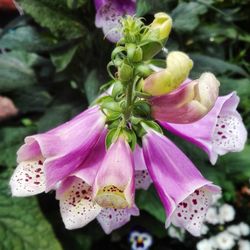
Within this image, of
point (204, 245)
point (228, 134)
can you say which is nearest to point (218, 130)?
point (228, 134)

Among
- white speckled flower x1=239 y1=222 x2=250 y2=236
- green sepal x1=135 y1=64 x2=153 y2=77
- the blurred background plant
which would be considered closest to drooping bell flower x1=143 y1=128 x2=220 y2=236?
green sepal x1=135 y1=64 x2=153 y2=77

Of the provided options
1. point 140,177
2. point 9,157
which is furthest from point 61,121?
point 140,177

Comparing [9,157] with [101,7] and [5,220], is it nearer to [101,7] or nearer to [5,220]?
[5,220]

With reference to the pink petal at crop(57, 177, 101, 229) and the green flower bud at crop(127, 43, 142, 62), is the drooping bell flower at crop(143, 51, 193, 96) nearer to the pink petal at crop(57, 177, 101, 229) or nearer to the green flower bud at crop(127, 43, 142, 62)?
the green flower bud at crop(127, 43, 142, 62)

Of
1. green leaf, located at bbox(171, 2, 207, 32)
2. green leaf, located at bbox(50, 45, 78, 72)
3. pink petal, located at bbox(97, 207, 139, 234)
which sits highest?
green leaf, located at bbox(50, 45, 78, 72)

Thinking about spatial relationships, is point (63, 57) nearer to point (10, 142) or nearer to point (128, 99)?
point (10, 142)
